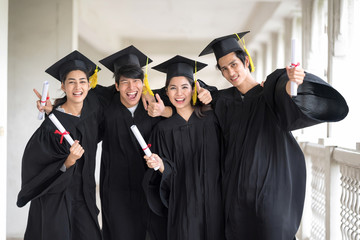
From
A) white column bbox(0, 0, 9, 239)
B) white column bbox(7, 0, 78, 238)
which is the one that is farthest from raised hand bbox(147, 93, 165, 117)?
white column bbox(7, 0, 78, 238)

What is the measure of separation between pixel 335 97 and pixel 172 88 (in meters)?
1.31

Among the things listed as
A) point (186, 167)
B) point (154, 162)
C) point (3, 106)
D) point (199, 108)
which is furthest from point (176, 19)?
point (154, 162)

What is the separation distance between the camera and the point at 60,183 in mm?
3348

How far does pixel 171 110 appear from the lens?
353 centimetres

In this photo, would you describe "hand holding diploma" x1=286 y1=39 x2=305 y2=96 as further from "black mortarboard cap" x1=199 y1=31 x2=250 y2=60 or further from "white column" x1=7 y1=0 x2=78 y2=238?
"white column" x1=7 y1=0 x2=78 y2=238

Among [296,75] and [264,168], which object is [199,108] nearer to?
[264,168]

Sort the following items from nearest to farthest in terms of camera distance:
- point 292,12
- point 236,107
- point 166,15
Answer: point 236,107 < point 292,12 < point 166,15

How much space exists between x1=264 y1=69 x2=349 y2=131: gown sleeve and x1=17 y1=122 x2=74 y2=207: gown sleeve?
1.75 metres

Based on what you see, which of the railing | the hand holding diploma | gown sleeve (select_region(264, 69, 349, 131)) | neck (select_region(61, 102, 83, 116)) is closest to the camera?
the hand holding diploma

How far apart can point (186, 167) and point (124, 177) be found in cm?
69

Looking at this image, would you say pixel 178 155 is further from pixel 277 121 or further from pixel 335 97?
pixel 335 97

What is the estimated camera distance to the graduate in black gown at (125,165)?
3617 mm

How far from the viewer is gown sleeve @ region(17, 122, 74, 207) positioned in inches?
130

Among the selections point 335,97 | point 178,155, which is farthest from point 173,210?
point 335,97
